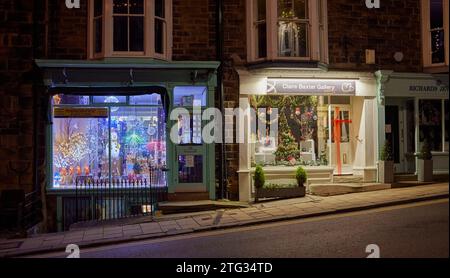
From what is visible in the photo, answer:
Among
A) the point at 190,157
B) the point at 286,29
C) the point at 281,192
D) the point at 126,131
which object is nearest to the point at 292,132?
the point at 281,192

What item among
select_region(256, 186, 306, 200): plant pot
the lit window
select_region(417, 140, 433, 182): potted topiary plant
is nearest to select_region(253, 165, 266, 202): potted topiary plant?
select_region(256, 186, 306, 200): plant pot

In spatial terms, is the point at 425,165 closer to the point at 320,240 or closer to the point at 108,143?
the point at 320,240

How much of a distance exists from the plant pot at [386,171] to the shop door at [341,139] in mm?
984

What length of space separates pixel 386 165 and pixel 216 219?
6.06m

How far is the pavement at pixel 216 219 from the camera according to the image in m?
10.3

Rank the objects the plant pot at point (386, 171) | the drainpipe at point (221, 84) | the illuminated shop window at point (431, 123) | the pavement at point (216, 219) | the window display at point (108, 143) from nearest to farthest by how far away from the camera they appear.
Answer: the pavement at point (216, 219) → the window display at point (108, 143) → the drainpipe at point (221, 84) → the plant pot at point (386, 171) → the illuminated shop window at point (431, 123)

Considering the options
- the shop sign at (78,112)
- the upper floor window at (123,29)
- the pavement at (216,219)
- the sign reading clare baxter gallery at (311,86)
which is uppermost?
the upper floor window at (123,29)

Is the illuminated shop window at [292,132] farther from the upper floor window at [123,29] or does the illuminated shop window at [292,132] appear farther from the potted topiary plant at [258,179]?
the upper floor window at [123,29]

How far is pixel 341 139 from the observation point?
16000 millimetres

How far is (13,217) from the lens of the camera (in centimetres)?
1280

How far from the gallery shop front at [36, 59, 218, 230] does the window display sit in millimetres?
26

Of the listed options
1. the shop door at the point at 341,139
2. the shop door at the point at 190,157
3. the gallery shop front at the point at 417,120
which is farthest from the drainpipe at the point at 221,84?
the gallery shop front at the point at 417,120

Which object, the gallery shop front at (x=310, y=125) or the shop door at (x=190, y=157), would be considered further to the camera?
the gallery shop front at (x=310, y=125)

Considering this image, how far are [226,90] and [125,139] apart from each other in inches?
124
